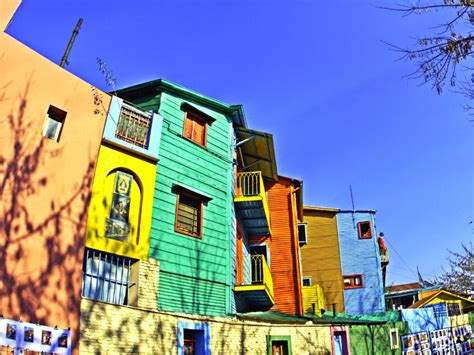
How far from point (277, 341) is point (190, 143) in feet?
23.6

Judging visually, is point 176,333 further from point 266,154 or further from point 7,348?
point 266,154

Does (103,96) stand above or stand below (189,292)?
above

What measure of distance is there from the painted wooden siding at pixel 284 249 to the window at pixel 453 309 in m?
10.8

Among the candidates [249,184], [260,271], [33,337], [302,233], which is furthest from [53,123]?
[302,233]

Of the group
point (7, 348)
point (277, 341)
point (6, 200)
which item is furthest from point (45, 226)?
point (277, 341)

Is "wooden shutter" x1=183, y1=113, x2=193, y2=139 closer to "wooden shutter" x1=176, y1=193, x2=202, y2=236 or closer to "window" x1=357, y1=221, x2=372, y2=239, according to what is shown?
"wooden shutter" x1=176, y1=193, x2=202, y2=236

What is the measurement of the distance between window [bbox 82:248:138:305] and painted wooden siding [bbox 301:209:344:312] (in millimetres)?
19297

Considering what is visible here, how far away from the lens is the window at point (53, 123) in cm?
945

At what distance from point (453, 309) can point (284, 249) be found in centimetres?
1207

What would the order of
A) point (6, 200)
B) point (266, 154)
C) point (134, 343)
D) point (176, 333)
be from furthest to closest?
1. point (266, 154)
2. point (176, 333)
3. point (134, 343)
4. point (6, 200)

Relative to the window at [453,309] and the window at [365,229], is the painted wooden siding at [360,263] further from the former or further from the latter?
the window at [453,309]

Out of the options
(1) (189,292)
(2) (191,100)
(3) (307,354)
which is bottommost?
(3) (307,354)

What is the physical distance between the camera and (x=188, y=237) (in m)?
Answer: 12.3

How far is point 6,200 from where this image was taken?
26.3ft
